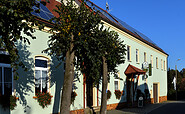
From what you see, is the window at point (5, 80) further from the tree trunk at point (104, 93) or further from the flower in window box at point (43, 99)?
the tree trunk at point (104, 93)

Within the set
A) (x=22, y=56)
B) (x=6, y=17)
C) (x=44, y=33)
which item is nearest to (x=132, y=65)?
(x=44, y=33)

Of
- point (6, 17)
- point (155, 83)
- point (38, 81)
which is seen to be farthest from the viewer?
point (155, 83)

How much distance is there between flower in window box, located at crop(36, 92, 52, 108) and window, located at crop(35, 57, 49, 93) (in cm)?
36

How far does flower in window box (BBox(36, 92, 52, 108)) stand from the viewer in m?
12.5

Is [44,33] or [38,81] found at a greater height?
[44,33]

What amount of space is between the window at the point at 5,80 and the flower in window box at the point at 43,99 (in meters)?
1.70

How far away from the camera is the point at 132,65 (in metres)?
25.2

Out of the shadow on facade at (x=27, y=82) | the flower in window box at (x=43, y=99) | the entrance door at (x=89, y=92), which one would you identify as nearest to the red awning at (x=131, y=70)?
the entrance door at (x=89, y=92)

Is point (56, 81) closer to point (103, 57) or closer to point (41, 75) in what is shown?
point (41, 75)

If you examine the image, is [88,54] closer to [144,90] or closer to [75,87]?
[75,87]

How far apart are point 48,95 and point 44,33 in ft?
10.7

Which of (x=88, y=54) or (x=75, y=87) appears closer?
(x=88, y=54)

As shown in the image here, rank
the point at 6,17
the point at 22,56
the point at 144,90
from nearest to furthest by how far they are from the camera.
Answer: the point at 6,17
the point at 22,56
the point at 144,90

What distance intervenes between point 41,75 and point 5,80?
2.41m
